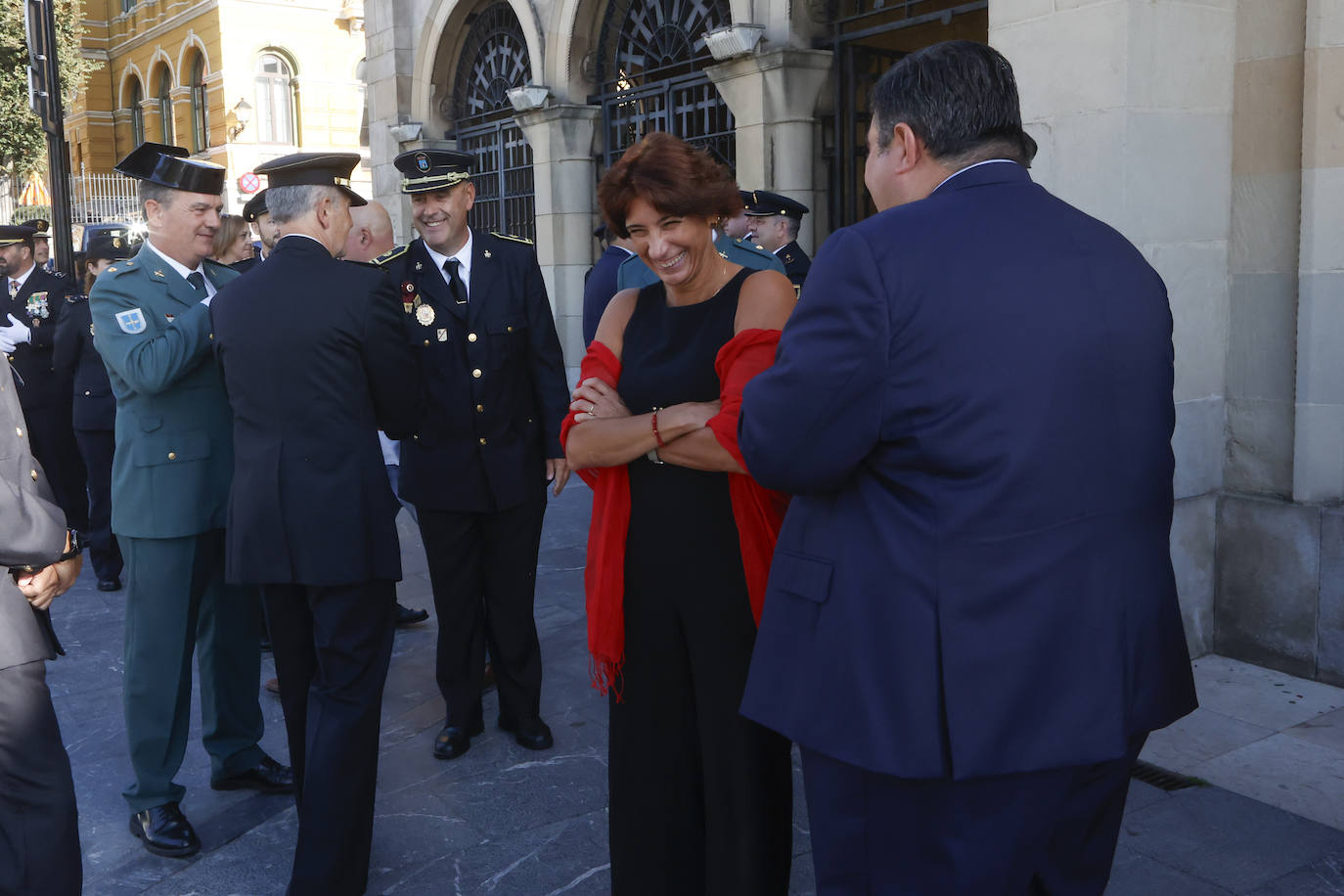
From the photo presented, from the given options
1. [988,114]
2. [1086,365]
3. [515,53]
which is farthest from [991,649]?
[515,53]

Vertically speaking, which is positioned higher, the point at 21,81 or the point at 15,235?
the point at 21,81

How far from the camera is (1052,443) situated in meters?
1.78

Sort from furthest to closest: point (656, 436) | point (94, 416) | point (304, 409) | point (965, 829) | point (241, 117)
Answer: point (241, 117) → point (94, 416) → point (304, 409) → point (656, 436) → point (965, 829)

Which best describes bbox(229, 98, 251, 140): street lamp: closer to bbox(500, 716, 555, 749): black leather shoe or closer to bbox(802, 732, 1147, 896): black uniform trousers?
bbox(500, 716, 555, 749): black leather shoe

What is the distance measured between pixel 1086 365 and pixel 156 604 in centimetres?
298

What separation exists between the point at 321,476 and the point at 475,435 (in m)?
1.10

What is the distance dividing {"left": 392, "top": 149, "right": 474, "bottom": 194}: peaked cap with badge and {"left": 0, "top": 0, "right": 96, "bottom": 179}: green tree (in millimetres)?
22796

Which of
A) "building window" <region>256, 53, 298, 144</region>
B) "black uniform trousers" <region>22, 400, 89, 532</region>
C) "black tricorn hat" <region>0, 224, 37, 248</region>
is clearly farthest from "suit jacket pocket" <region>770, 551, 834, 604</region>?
"building window" <region>256, 53, 298, 144</region>

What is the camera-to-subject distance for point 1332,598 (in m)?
4.34

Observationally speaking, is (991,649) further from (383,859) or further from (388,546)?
(383,859)

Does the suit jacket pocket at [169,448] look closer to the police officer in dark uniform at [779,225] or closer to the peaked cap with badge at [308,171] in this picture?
the peaked cap with badge at [308,171]

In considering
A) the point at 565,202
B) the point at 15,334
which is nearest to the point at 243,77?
the point at 565,202

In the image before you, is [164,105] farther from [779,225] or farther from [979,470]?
[979,470]

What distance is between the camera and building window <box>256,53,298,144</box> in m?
30.9
